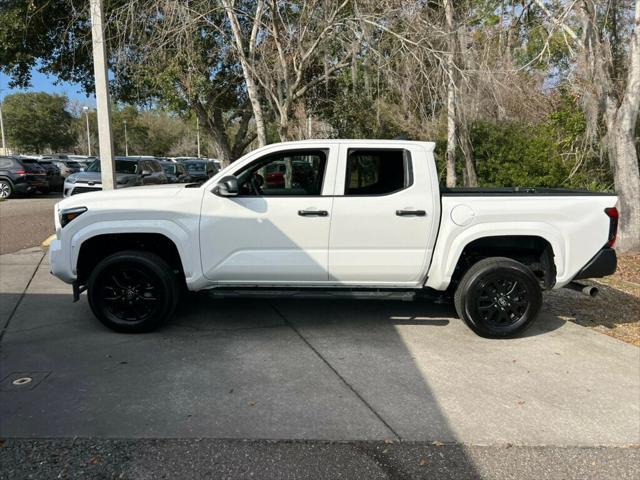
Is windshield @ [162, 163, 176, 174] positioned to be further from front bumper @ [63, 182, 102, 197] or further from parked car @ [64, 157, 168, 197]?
front bumper @ [63, 182, 102, 197]

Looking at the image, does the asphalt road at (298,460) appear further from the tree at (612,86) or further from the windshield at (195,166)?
the windshield at (195,166)

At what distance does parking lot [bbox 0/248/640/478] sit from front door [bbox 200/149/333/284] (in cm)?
66

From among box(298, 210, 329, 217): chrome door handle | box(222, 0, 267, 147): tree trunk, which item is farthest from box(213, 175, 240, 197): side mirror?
box(222, 0, 267, 147): tree trunk

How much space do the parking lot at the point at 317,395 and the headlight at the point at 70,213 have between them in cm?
115

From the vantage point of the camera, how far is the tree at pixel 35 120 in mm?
64625

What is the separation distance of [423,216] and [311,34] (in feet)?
23.6

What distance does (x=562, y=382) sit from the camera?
14.1 feet

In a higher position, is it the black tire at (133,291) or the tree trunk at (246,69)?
the tree trunk at (246,69)

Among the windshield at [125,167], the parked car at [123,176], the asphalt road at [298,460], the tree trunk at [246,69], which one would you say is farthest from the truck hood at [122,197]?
the windshield at [125,167]

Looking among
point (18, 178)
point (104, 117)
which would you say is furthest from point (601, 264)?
point (18, 178)

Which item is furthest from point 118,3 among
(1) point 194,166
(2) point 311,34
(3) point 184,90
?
(1) point 194,166

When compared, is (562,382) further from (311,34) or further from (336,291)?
(311,34)

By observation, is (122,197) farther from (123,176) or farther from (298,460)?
(123,176)

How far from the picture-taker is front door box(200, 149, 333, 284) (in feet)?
16.2
